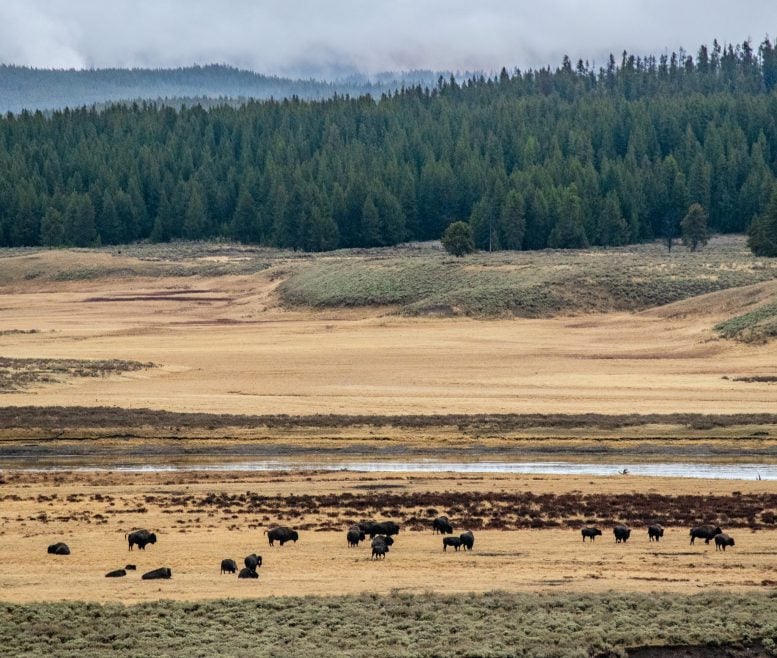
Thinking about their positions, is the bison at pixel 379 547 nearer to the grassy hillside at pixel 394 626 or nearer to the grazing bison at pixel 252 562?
the grazing bison at pixel 252 562

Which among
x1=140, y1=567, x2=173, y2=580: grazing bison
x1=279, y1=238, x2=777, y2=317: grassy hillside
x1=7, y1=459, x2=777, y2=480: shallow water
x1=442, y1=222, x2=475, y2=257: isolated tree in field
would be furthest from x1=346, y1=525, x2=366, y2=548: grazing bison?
x1=442, y1=222, x2=475, y2=257: isolated tree in field

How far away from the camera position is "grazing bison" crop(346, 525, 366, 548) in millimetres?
29031

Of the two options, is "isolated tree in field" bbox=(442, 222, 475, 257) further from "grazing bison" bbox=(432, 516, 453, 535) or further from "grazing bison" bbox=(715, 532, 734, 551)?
"grazing bison" bbox=(715, 532, 734, 551)

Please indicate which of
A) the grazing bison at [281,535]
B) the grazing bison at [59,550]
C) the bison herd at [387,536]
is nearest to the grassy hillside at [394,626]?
the bison herd at [387,536]

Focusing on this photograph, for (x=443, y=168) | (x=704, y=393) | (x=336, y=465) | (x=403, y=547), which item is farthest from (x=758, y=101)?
(x=403, y=547)

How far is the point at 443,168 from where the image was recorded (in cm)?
15462

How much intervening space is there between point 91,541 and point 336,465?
1305cm

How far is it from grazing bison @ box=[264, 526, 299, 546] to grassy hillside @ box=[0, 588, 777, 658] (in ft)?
17.9

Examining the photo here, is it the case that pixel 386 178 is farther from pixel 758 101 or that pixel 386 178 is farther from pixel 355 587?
pixel 355 587

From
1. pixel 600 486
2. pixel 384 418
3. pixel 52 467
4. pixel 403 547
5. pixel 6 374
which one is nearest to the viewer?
pixel 403 547

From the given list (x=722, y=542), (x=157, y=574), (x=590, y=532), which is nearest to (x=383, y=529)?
(x=590, y=532)

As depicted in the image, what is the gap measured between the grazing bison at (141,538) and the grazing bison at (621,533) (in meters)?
9.80

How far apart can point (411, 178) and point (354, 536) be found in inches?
4953

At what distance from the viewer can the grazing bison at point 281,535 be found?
29109 mm
